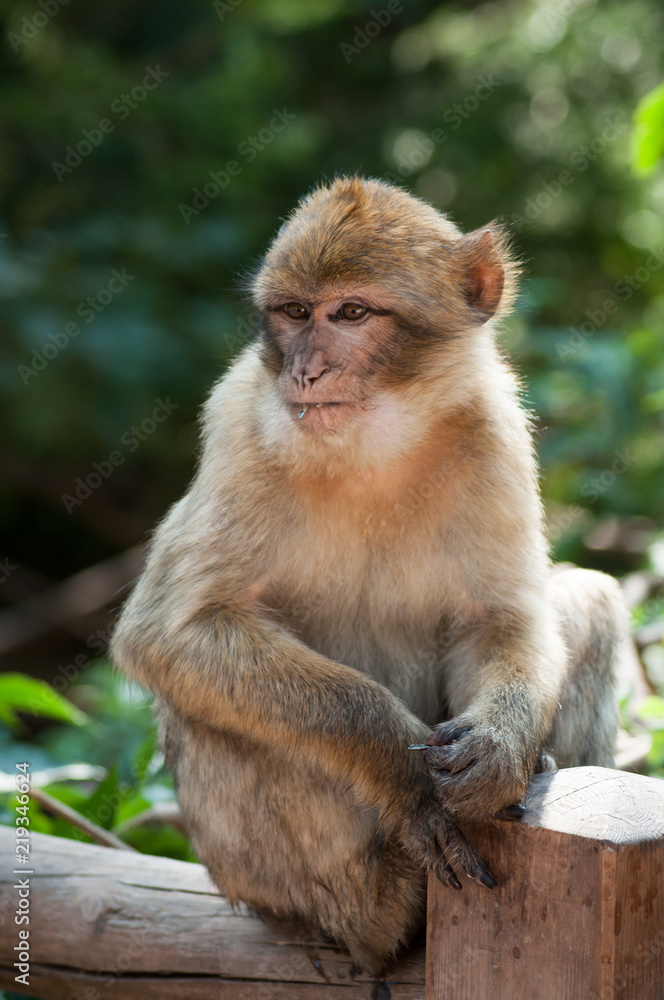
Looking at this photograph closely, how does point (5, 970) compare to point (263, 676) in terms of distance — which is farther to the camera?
point (5, 970)

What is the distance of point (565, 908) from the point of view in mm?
2158

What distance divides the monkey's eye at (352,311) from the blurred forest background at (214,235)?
90.9 inches

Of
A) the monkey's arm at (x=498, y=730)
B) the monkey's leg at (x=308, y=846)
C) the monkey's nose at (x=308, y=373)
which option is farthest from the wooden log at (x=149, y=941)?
the monkey's nose at (x=308, y=373)

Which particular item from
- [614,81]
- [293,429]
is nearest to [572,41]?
[614,81]


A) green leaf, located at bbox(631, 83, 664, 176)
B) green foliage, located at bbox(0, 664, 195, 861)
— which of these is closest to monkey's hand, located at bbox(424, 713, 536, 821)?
green foliage, located at bbox(0, 664, 195, 861)

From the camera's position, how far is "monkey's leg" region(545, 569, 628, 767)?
3.32 meters

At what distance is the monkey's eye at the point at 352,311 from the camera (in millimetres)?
2949

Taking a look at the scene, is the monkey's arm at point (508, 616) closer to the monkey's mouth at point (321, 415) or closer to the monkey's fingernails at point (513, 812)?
the monkey's fingernails at point (513, 812)

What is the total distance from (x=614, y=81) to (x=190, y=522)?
9.17m

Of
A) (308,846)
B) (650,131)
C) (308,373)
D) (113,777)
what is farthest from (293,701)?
(650,131)

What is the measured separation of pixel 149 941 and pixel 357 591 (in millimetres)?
1208

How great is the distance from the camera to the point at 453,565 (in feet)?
10.4

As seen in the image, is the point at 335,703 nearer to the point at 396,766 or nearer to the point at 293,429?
the point at 396,766

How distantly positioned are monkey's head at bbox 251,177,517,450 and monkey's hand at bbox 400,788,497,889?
1009 mm
